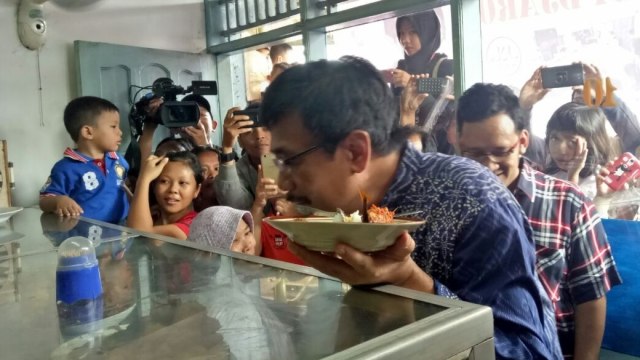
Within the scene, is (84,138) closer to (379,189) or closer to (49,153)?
(49,153)

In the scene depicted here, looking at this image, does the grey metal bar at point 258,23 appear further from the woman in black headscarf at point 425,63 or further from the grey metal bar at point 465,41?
the grey metal bar at point 465,41

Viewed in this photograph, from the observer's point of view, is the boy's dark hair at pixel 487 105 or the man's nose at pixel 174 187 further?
the man's nose at pixel 174 187

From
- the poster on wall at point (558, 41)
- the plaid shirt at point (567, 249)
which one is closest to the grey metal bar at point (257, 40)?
the poster on wall at point (558, 41)

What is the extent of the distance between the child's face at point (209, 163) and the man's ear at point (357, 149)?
168 cm

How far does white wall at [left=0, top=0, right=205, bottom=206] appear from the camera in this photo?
3.12m

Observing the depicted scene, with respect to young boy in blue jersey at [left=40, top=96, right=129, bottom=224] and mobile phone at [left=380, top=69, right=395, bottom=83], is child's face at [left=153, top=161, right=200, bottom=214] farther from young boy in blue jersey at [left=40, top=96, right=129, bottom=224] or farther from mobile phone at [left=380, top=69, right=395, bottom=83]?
mobile phone at [left=380, top=69, right=395, bottom=83]

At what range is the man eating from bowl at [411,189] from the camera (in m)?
0.77

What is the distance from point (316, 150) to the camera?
2.78 ft

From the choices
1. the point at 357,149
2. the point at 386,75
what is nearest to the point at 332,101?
the point at 357,149

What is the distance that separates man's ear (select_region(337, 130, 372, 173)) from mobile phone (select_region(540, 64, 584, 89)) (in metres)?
1.66

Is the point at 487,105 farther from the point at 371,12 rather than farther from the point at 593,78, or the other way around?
the point at 371,12

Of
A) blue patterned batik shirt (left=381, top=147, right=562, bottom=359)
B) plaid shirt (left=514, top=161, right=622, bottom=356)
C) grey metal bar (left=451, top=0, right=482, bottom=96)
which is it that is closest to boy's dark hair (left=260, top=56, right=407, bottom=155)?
blue patterned batik shirt (left=381, top=147, right=562, bottom=359)

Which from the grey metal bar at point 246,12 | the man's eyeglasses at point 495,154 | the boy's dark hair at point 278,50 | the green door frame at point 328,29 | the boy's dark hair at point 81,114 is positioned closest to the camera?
the man's eyeglasses at point 495,154

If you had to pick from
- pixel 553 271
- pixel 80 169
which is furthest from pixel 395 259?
pixel 80 169
